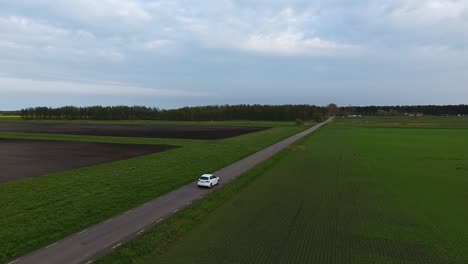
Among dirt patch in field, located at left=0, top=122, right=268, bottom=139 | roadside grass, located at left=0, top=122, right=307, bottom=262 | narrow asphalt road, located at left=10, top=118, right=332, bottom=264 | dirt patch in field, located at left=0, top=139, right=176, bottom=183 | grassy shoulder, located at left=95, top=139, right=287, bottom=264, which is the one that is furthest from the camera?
dirt patch in field, located at left=0, top=122, right=268, bottom=139

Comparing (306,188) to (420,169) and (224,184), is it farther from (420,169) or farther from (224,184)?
(420,169)

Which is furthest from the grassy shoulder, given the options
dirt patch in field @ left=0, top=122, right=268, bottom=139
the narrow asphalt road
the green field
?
dirt patch in field @ left=0, top=122, right=268, bottom=139

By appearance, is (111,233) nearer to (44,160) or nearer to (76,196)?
(76,196)

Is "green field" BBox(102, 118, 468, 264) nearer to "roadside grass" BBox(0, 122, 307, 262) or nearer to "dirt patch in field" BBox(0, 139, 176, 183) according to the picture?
"roadside grass" BBox(0, 122, 307, 262)

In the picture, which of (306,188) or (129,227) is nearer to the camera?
(129,227)

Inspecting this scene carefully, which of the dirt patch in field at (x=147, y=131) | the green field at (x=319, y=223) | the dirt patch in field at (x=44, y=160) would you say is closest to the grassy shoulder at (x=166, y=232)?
the green field at (x=319, y=223)

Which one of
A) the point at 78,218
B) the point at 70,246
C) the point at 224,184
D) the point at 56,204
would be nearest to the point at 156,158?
the point at 224,184
